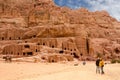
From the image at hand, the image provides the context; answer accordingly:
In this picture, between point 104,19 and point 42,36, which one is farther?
point 104,19

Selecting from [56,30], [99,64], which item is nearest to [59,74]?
[99,64]

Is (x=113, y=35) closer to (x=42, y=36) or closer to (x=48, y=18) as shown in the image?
(x=48, y=18)

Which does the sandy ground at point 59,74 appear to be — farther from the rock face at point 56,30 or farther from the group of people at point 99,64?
the rock face at point 56,30

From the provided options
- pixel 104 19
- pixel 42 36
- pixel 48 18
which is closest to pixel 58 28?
pixel 42 36

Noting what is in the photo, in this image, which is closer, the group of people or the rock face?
the group of people

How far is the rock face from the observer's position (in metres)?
76.9

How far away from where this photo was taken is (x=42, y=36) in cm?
8162

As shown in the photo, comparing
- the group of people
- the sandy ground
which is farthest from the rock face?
the group of people

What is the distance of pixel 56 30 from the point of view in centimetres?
8275

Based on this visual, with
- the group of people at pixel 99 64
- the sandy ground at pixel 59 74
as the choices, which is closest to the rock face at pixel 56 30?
the sandy ground at pixel 59 74

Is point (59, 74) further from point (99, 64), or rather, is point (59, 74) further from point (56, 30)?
point (56, 30)

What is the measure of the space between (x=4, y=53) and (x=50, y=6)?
46138mm

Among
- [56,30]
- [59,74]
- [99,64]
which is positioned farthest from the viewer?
[56,30]

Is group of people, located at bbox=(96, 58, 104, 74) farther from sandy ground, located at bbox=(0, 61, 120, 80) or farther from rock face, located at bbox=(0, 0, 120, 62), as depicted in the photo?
rock face, located at bbox=(0, 0, 120, 62)
